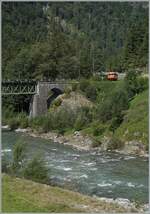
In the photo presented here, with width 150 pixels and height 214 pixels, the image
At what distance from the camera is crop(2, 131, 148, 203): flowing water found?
893 inches

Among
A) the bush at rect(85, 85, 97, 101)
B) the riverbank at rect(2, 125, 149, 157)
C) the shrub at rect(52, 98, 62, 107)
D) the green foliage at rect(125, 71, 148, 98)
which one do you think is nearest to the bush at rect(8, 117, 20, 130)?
the riverbank at rect(2, 125, 149, 157)

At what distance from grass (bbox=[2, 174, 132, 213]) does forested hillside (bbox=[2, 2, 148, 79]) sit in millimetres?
41893

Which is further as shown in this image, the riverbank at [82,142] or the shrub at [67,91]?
the shrub at [67,91]

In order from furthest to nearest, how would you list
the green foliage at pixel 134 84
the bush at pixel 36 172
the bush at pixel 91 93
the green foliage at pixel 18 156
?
the bush at pixel 91 93 → the green foliage at pixel 134 84 → the green foliage at pixel 18 156 → the bush at pixel 36 172

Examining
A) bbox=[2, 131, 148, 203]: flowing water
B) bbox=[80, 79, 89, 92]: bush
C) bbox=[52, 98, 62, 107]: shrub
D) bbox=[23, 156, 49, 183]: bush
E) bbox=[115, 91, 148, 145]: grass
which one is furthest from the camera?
bbox=[52, 98, 62, 107]: shrub

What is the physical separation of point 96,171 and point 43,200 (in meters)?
12.0

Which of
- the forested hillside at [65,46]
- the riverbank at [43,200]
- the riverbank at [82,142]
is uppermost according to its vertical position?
the forested hillside at [65,46]

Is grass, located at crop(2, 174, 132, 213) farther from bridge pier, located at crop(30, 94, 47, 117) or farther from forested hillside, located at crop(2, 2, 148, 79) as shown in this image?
forested hillside, located at crop(2, 2, 148, 79)

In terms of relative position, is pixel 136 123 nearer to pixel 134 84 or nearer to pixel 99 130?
pixel 99 130

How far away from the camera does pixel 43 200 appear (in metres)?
16.3

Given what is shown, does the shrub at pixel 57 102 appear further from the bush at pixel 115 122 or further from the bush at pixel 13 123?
the bush at pixel 115 122

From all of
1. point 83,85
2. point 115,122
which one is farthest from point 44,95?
point 115,122

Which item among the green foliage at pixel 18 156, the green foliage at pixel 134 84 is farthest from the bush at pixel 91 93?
the green foliage at pixel 18 156

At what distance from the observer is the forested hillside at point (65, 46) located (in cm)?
6100
